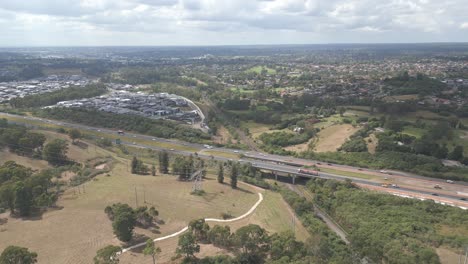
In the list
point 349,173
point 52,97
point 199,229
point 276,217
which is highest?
point 52,97

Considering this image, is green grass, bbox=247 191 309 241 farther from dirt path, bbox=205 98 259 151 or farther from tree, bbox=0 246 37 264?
dirt path, bbox=205 98 259 151

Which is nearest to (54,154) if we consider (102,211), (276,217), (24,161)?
(24,161)

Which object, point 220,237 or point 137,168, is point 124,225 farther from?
point 137,168

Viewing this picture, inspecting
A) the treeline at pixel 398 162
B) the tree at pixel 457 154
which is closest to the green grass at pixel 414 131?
the tree at pixel 457 154

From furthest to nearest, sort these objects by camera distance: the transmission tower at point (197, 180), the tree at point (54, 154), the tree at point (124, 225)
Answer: the tree at point (54, 154) < the transmission tower at point (197, 180) < the tree at point (124, 225)

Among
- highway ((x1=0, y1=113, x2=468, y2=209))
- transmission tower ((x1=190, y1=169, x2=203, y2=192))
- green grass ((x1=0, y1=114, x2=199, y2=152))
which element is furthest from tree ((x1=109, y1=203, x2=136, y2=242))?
green grass ((x1=0, y1=114, x2=199, y2=152))

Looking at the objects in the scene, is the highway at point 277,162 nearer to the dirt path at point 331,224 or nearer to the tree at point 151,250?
the dirt path at point 331,224
